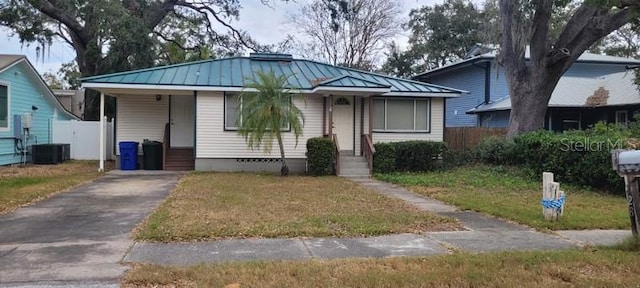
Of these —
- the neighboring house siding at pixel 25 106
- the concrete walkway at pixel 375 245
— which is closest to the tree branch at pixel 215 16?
the neighboring house siding at pixel 25 106

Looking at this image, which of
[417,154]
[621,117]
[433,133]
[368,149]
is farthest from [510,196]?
[621,117]

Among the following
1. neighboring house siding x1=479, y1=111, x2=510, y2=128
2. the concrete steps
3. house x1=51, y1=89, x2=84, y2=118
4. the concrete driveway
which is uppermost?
house x1=51, y1=89, x2=84, y2=118

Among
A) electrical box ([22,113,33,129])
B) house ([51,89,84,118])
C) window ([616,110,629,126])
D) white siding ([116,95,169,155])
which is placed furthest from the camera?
house ([51,89,84,118])

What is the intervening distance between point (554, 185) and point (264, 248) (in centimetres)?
491

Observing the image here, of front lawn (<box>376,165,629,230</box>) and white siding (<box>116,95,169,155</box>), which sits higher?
white siding (<box>116,95,169,155</box>)

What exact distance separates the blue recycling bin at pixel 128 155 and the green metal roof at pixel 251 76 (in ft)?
6.87

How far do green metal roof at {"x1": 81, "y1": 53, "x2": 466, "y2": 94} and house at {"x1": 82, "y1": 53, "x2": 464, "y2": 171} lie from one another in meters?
0.03

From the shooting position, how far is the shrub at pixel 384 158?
54.7ft

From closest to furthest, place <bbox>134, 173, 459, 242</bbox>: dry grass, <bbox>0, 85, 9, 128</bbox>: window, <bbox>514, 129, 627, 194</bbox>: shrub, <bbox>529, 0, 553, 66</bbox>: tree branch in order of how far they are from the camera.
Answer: <bbox>134, 173, 459, 242</bbox>: dry grass
<bbox>514, 129, 627, 194</bbox>: shrub
<bbox>0, 85, 9, 128</bbox>: window
<bbox>529, 0, 553, 66</bbox>: tree branch

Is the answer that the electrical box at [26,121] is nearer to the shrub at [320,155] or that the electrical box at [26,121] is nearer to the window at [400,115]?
the shrub at [320,155]

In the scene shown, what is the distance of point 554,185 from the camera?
27.1 ft

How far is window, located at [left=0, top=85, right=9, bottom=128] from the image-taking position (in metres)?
17.5

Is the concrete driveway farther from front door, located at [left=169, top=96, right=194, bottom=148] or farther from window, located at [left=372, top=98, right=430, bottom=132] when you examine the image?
window, located at [left=372, top=98, right=430, bottom=132]

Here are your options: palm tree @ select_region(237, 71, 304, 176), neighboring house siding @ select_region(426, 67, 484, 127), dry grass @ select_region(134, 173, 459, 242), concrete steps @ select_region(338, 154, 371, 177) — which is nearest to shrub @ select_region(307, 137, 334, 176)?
concrete steps @ select_region(338, 154, 371, 177)
